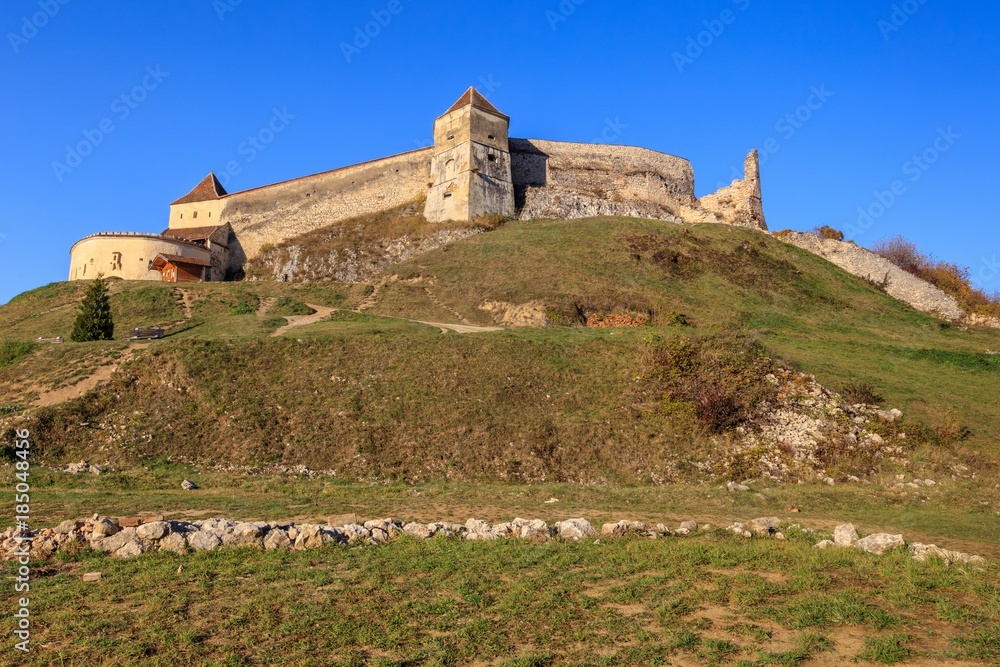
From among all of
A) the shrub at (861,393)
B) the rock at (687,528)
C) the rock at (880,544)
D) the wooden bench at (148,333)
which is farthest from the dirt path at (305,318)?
the rock at (880,544)

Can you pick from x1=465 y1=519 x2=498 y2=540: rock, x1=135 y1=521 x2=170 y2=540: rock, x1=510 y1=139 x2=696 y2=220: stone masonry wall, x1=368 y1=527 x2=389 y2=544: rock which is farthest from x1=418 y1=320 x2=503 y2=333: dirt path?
x1=510 y1=139 x2=696 y2=220: stone masonry wall

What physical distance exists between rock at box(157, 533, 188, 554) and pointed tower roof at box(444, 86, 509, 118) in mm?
43173

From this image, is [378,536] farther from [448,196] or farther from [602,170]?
[602,170]

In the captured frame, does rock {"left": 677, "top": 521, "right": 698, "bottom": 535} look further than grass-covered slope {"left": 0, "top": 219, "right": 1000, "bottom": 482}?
No

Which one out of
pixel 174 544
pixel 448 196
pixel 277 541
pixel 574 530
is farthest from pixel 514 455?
pixel 448 196

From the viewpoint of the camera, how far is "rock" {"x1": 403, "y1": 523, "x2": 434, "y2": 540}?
10.2 meters

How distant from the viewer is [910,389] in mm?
22250

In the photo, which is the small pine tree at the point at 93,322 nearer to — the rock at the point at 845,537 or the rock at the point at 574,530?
the rock at the point at 574,530

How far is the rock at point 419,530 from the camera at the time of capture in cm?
1023

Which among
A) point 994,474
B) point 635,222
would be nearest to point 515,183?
point 635,222

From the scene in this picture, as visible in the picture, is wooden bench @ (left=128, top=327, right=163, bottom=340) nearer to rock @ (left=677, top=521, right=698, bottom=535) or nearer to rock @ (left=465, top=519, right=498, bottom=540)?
rock @ (left=465, top=519, right=498, bottom=540)

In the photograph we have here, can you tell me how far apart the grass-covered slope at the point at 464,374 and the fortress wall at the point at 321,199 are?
16.7 meters

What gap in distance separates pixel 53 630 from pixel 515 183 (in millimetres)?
48314

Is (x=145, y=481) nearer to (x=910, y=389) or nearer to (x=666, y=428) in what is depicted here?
(x=666, y=428)
